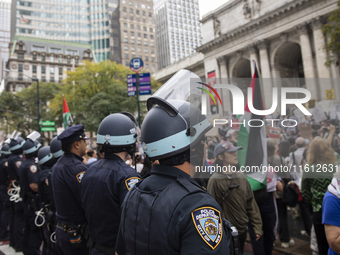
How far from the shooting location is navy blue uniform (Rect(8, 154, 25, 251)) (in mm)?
6492

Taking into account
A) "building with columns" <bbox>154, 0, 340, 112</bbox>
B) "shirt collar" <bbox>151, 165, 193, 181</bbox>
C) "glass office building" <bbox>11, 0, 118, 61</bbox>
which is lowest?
"shirt collar" <bbox>151, 165, 193, 181</bbox>

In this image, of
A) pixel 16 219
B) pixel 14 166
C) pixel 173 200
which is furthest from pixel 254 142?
pixel 14 166

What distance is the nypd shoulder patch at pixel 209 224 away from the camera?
4.67ft

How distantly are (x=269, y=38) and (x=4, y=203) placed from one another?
32867 millimetres

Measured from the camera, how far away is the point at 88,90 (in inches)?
1291

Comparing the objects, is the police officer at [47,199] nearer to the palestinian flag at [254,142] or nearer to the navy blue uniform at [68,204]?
the navy blue uniform at [68,204]

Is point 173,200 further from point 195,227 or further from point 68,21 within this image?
point 68,21

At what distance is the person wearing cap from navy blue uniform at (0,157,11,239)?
6.67m

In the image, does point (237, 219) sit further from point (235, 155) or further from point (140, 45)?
point (140, 45)

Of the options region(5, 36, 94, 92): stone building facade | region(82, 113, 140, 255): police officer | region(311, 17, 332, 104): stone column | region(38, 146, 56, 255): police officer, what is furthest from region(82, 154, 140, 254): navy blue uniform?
region(5, 36, 94, 92): stone building facade

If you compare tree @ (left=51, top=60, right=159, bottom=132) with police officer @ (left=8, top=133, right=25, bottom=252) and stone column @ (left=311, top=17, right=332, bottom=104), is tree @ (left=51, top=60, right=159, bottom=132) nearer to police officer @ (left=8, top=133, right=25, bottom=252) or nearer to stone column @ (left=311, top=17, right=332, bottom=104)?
stone column @ (left=311, top=17, right=332, bottom=104)

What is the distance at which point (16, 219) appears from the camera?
21.7ft

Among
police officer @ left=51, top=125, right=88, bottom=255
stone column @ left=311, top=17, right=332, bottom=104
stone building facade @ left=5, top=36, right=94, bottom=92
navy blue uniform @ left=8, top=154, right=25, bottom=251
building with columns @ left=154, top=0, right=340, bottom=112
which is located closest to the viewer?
police officer @ left=51, top=125, right=88, bottom=255

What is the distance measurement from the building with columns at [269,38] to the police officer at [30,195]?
24.5 metres
